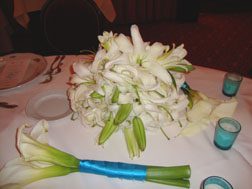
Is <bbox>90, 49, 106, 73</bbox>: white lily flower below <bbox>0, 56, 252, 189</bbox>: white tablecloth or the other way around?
the other way around

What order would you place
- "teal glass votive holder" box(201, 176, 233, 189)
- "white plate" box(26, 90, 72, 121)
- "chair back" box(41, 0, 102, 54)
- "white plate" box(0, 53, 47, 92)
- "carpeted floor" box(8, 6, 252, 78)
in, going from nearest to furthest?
"teal glass votive holder" box(201, 176, 233, 189) → "white plate" box(26, 90, 72, 121) → "white plate" box(0, 53, 47, 92) → "chair back" box(41, 0, 102, 54) → "carpeted floor" box(8, 6, 252, 78)

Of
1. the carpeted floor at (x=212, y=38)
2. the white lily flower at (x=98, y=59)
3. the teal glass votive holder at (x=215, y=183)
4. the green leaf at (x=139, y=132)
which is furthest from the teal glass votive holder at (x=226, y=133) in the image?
the carpeted floor at (x=212, y=38)

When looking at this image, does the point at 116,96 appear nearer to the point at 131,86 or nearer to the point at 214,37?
the point at 131,86

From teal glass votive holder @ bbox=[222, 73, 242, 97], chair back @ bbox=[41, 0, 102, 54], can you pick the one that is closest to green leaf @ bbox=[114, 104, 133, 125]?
teal glass votive holder @ bbox=[222, 73, 242, 97]

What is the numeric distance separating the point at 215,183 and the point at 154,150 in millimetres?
264

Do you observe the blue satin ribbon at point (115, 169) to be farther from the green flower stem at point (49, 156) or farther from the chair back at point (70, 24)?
the chair back at point (70, 24)

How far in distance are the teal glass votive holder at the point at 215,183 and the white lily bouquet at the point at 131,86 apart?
0.82ft

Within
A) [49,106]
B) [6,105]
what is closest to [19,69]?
[6,105]

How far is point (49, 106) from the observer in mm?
1099

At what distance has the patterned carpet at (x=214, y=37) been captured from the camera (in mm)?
3312

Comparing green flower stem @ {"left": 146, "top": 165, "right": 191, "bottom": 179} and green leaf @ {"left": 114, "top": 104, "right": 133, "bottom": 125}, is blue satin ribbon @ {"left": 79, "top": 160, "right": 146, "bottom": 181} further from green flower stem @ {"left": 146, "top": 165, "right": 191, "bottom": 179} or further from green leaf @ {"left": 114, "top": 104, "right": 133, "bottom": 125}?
green leaf @ {"left": 114, "top": 104, "right": 133, "bottom": 125}

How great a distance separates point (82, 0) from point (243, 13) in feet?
15.1

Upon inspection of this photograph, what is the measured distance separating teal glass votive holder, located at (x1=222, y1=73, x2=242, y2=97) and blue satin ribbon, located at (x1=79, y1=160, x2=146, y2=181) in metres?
0.66

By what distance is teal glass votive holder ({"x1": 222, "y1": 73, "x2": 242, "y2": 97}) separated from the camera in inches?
41.1
